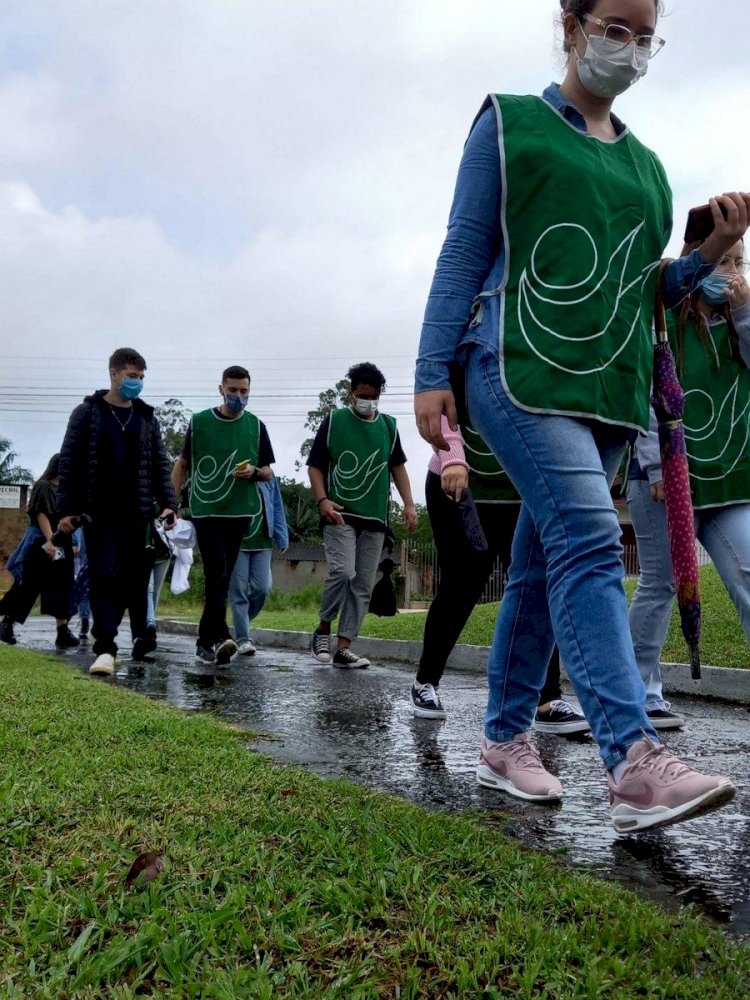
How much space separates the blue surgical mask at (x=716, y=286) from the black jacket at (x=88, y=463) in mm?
4418

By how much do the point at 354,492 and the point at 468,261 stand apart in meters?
5.23

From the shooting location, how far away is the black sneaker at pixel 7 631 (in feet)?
34.1

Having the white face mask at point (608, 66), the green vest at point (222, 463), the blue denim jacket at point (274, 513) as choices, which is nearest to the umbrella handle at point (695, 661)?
the white face mask at point (608, 66)

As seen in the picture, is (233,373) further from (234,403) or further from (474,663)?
(474,663)

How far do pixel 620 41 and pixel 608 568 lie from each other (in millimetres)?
1529

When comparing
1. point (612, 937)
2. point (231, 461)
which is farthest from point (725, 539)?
point (231, 461)

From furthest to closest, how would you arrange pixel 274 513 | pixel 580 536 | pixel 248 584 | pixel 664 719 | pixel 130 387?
1. pixel 274 513
2. pixel 248 584
3. pixel 130 387
4. pixel 664 719
5. pixel 580 536

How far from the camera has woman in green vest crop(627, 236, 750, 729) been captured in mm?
4410

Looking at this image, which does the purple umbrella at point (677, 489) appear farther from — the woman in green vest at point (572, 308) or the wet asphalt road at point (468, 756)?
the wet asphalt road at point (468, 756)

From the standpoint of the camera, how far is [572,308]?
3.04m

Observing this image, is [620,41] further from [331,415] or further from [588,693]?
[331,415]

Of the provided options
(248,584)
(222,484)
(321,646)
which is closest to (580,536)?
(222,484)

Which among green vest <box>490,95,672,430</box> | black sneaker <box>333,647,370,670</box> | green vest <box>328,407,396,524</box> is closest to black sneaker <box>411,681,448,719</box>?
green vest <box>490,95,672,430</box>

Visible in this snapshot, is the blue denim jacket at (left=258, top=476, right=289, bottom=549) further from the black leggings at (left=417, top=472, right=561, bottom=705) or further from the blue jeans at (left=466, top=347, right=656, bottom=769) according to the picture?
the blue jeans at (left=466, top=347, right=656, bottom=769)
